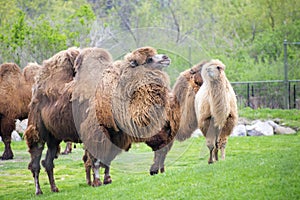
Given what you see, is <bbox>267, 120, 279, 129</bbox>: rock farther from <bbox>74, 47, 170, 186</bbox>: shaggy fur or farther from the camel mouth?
the camel mouth

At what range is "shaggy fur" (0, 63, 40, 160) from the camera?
18188 millimetres

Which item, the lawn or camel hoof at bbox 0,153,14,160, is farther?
camel hoof at bbox 0,153,14,160

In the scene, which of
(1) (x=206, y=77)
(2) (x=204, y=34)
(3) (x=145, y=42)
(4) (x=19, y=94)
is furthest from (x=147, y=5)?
(3) (x=145, y=42)

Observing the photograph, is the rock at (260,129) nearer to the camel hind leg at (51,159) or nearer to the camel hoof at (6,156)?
the camel hoof at (6,156)

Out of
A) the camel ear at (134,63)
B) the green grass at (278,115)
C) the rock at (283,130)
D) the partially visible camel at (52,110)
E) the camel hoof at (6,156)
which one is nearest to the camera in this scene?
the camel ear at (134,63)

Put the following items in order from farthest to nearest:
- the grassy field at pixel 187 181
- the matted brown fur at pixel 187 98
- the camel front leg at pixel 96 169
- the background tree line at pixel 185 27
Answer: the background tree line at pixel 185 27
the matted brown fur at pixel 187 98
the camel front leg at pixel 96 169
the grassy field at pixel 187 181

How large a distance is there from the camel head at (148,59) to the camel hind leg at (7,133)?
992 centimetres

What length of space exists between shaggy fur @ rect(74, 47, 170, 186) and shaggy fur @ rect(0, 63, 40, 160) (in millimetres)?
8244

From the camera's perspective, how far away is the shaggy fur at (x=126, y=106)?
914 centimetres

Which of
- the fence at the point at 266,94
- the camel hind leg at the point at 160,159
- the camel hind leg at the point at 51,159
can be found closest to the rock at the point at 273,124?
the fence at the point at 266,94

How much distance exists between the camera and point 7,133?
1816cm

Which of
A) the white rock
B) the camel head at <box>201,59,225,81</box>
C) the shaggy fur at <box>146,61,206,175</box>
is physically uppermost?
the camel head at <box>201,59,225,81</box>

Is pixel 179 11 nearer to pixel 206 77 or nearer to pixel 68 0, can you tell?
pixel 68 0

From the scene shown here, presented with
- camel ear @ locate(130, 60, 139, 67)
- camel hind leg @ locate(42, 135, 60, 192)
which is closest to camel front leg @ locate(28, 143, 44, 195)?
camel hind leg @ locate(42, 135, 60, 192)
